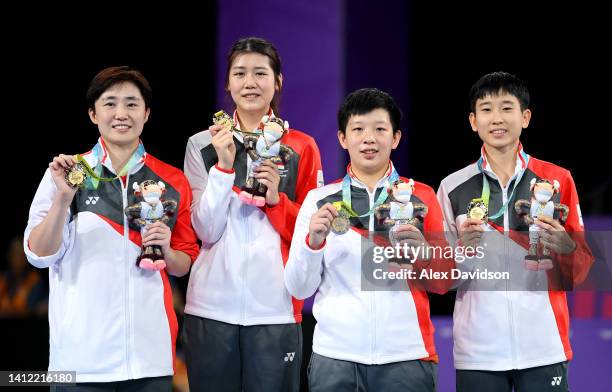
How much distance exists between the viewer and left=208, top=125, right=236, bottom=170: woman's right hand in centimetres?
363

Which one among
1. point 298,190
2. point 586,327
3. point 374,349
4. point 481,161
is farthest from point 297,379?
point 586,327

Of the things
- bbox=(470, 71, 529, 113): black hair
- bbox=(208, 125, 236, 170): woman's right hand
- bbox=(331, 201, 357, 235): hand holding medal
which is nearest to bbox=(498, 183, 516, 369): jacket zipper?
bbox=(470, 71, 529, 113): black hair

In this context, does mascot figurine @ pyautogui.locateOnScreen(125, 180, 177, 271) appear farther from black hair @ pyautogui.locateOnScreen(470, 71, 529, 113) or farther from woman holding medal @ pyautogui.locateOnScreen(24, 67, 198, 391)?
black hair @ pyautogui.locateOnScreen(470, 71, 529, 113)

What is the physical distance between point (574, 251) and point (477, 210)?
488 mm

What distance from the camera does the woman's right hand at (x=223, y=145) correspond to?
3.63 m

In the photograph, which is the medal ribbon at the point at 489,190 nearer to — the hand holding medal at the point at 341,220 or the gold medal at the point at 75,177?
the hand holding medal at the point at 341,220

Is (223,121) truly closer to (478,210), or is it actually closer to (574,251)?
(478,210)

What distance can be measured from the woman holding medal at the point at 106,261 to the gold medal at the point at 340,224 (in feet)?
2.22

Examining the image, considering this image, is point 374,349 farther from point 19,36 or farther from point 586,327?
point 19,36

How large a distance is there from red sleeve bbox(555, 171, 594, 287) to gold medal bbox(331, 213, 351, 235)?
3.05 feet

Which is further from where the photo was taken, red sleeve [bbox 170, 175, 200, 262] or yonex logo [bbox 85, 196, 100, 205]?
red sleeve [bbox 170, 175, 200, 262]

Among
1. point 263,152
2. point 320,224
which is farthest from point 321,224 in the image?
point 263,152

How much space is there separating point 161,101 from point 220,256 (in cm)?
419

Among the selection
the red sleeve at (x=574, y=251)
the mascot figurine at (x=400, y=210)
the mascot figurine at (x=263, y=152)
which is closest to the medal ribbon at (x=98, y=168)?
the mascot figurine at (x=263, y=152)
